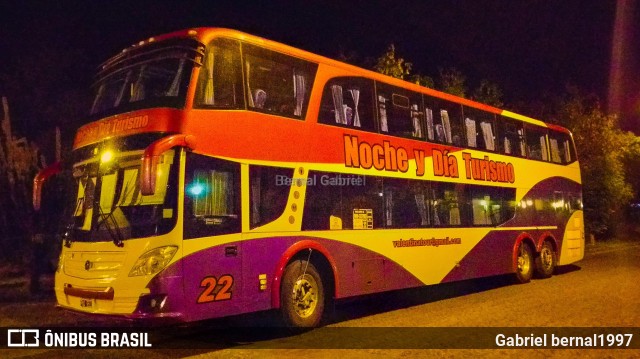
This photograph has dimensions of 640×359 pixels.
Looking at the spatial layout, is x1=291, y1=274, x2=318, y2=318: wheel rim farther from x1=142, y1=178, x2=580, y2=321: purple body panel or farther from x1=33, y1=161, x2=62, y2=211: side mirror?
x1=33, y1=161, x2=62, y2=211: side mirror

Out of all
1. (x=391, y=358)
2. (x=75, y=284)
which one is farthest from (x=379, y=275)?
(x=75, y=284)

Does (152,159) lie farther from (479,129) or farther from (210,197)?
(479,129)

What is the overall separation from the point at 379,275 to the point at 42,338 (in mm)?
5398

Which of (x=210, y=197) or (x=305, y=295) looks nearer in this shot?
(x=210, y=197)

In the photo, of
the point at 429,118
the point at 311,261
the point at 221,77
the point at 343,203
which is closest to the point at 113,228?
the point at 221,77

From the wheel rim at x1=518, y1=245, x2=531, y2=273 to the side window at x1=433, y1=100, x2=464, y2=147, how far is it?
12.9 ft

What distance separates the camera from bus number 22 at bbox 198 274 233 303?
752 cm

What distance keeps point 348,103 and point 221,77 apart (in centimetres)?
278

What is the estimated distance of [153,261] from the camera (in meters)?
7.20

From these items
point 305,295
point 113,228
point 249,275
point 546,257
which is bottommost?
point 305,295

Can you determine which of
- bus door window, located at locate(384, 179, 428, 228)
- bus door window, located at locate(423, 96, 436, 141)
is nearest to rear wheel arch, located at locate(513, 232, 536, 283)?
bus door window, located at locate(384, 179, 428, 228)

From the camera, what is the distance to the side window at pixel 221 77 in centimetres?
787
